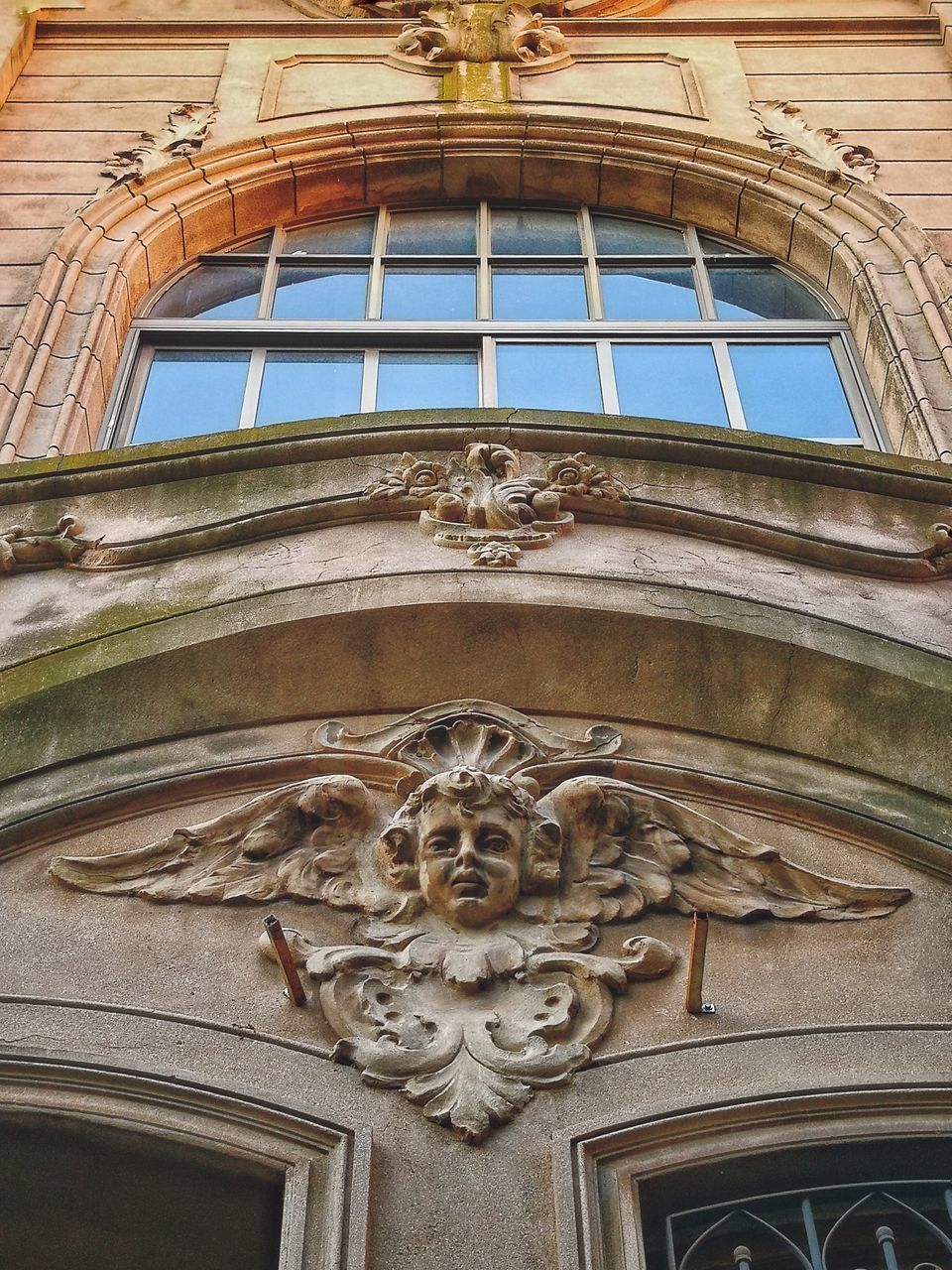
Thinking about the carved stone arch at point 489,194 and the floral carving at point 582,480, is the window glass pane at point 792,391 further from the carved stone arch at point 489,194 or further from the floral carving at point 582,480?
the floral carving at point 582,480

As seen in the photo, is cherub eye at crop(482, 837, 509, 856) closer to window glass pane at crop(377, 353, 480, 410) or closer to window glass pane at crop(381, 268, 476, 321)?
window glass pane at crop(377, 353, 480, 410)

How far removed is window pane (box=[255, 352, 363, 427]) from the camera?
28.6ft

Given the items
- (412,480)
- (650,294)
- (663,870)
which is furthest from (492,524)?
(650,294)

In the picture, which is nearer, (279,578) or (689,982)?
(689,982)

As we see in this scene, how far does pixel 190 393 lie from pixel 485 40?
15.0 ft

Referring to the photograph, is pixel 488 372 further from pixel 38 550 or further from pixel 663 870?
pixel 663 870

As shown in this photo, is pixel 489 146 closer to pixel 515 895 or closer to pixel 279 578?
pixel 279 578

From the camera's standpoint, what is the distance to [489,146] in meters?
10.9

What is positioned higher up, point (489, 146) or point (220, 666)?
point (489, 146)

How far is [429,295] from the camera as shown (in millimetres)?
9898

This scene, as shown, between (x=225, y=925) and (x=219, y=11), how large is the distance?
9.84 metres

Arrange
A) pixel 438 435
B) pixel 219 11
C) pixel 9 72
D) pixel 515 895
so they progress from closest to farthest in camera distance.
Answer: pixel 515 895 → pixel 438 435 → pixel 9 72 → pixel 219 11

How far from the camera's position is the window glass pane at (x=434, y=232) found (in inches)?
416

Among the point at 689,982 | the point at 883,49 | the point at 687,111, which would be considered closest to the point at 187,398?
the point at 687,111
